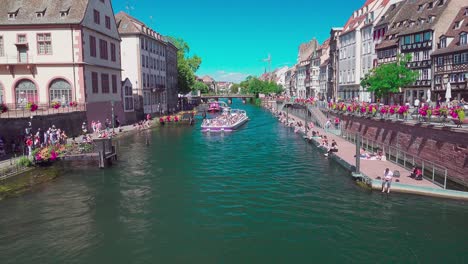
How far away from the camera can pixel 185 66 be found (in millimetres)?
97938

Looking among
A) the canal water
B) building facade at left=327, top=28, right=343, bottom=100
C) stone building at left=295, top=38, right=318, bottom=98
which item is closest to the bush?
the canal water

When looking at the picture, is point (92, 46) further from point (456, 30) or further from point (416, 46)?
point (456, 30)

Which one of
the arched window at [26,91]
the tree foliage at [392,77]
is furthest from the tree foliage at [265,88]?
the arched window at [26,91]

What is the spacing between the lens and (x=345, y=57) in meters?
73.4

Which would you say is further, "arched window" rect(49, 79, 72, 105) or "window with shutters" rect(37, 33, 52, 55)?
"arched window" rect(49, 79, 72, 105)

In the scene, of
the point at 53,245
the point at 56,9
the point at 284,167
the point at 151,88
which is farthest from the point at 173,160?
the point at 151,88

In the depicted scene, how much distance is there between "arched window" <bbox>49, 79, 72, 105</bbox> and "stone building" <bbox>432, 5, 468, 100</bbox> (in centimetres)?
4325

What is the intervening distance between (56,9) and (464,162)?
39.2 metres

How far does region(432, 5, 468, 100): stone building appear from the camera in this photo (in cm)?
4344

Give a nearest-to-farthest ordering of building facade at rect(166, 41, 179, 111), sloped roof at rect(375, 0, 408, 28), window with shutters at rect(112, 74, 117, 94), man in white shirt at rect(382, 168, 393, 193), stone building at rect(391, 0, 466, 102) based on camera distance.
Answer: man in white shirt at rect(382, 168, 393, 193)
stone building at rect(391, 0, 466, 102)
window with shutters at rect(112, 74, 117, 94)
sloped roof at rect(375, 0, 408, 28)
building facade at rect(166, 41, 179, 111)

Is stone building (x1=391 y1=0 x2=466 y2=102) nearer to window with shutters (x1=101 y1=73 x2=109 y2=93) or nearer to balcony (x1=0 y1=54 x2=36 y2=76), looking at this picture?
window with shutters (x1=101 y1=73 x2=109 y2=93)

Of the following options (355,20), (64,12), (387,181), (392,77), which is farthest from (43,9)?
(355,20)

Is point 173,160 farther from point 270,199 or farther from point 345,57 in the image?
point 345,57

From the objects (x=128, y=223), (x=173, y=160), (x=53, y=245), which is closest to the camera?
(x=53, y=245)
